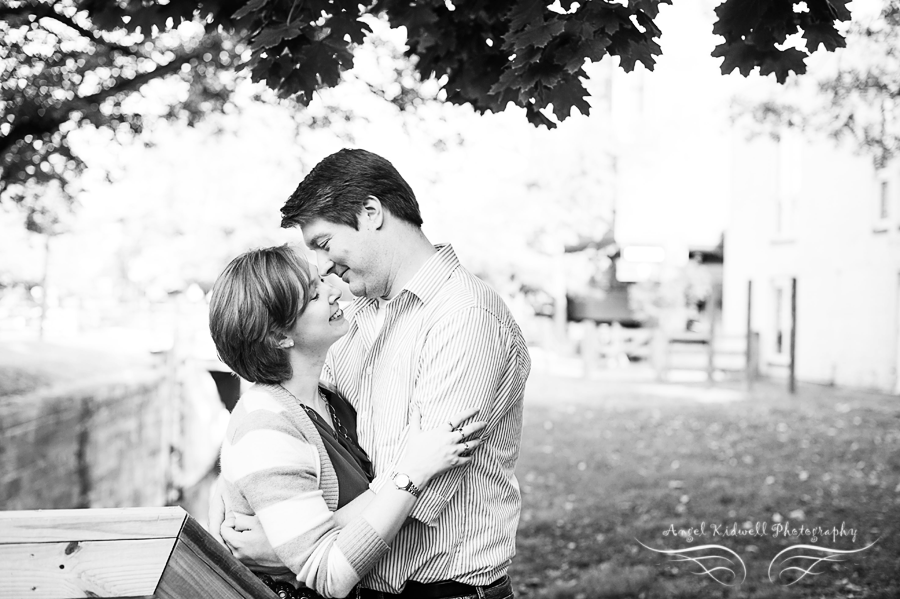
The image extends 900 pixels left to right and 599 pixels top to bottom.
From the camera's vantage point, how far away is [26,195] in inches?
268

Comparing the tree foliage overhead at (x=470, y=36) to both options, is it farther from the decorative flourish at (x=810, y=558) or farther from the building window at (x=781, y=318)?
the building window at (x=781, y=318)

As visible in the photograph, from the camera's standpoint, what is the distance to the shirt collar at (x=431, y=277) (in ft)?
7.29

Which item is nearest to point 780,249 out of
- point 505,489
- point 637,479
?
point 637,479

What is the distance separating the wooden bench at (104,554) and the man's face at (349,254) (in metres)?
0.92

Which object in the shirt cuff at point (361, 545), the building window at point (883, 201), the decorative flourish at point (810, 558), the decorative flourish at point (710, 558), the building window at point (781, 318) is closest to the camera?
the shirt cuff at point (361, 545)

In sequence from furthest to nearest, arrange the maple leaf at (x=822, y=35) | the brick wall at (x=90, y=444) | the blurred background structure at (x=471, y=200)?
the brick wall at (x=90, y=444)
the blurred background structure at (x=471, y=200)
the maple leaf at (x=822, y=35)

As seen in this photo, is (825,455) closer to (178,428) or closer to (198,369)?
(178,428)

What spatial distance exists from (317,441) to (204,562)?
490mm

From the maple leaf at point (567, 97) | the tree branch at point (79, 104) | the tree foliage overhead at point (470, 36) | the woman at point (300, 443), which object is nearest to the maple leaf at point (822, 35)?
the tree foliage overhead at point (470, 36)

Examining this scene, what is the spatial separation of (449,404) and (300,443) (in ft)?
1.13

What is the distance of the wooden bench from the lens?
4.97 feet

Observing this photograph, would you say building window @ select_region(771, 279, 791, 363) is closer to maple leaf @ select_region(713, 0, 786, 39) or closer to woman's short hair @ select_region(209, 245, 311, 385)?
maple leaf @ select_region(713, 0, 786, 39)

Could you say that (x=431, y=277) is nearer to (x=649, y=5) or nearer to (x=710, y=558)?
(x=649, y=5)

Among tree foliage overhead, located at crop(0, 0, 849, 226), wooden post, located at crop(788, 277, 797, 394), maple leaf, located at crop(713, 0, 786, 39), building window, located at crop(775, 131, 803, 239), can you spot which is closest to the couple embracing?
tree foliage overhead, located at crop(0, 0, 849, 226)
